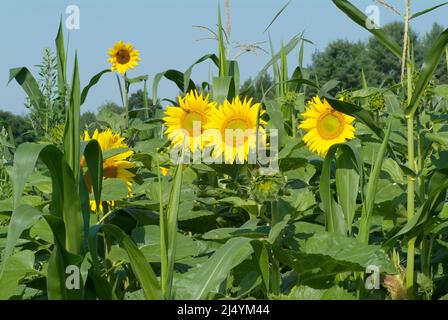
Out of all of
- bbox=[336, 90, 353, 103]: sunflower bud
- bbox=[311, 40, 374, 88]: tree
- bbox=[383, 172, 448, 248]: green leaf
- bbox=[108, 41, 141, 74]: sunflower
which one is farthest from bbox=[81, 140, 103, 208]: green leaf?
bbox=[311, 40, 374, 88]: tree

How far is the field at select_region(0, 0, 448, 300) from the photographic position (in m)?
1.42

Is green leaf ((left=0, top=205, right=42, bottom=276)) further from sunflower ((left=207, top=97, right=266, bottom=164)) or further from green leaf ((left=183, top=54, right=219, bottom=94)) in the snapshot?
green leaf ((left=183, top=54, right=219, bottom=94))

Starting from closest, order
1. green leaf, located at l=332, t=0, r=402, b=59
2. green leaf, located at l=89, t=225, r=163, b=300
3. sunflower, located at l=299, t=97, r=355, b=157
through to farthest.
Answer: green leaf, located at l=89, t=225, r=163, b=300 < green leaf, located at l=332, t=0, r=402, b=59 < sunflower, located at l=299, t=97, r=355, b=157

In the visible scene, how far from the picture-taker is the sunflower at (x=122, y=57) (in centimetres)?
489

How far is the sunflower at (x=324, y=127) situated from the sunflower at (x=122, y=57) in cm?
279

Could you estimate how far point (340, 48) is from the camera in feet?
147

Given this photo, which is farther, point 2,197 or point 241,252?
point 2,197

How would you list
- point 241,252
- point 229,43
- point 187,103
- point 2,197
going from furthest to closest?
point 229,43 < point 2,197 < point 187,103 < point 241,252

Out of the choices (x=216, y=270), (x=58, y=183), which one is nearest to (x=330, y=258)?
(x=216, y=270)

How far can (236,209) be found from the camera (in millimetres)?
2115

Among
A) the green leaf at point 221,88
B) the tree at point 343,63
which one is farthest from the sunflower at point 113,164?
the tree at point 343,63
